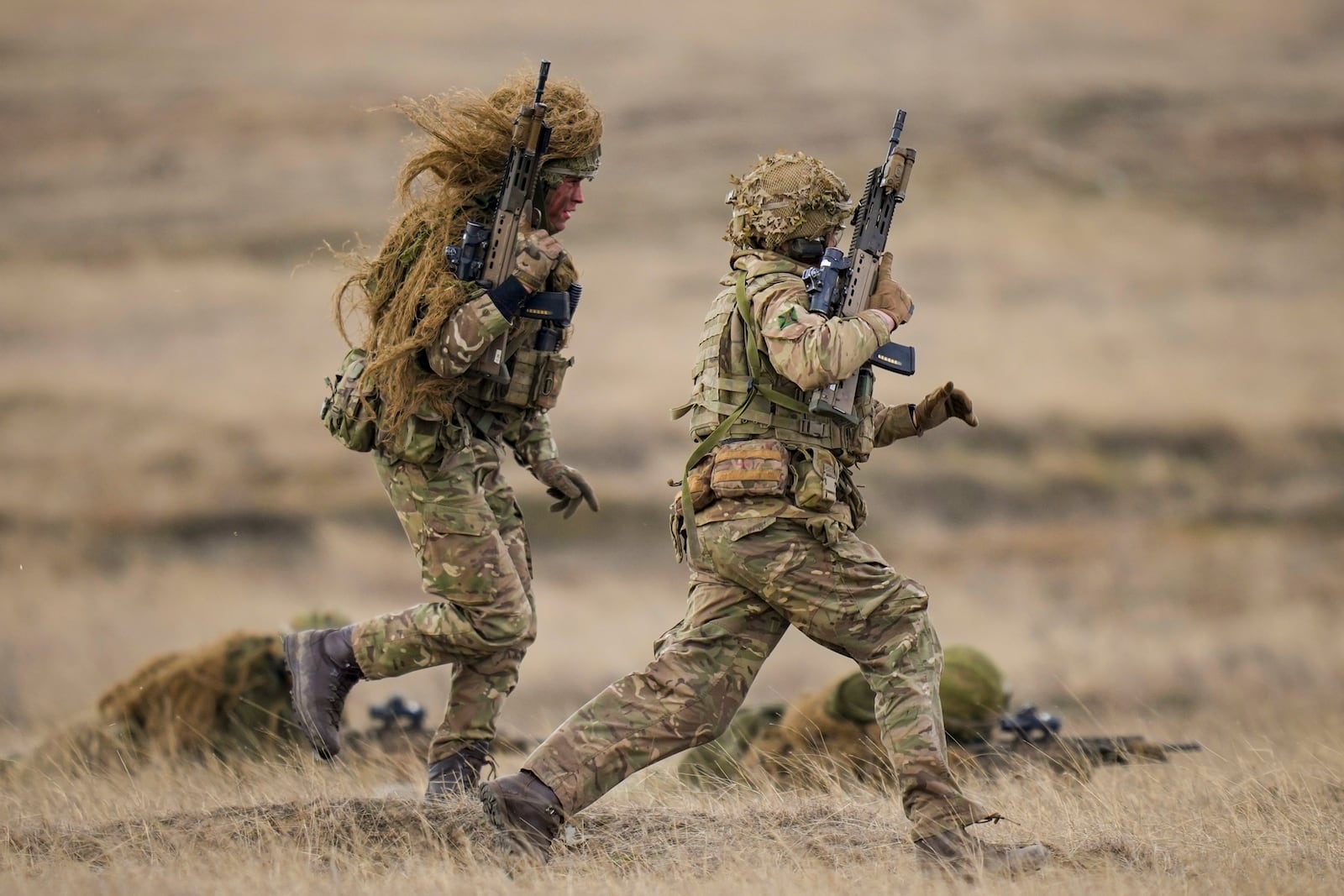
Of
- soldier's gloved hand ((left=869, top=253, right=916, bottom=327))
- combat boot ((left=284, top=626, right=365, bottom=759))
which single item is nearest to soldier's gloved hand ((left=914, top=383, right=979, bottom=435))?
soldier's gloved hand ((left=869, top=253, right=916, bottom=327))

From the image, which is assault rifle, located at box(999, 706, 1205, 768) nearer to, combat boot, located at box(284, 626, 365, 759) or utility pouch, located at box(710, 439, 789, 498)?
utility pouch, located at box(710, 439, 789, 498)

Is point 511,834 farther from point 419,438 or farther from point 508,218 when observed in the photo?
point 508,218

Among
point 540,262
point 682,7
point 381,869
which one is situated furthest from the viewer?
point 682,7

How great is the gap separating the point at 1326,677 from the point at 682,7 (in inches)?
1168

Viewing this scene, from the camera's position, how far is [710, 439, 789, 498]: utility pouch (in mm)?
5293

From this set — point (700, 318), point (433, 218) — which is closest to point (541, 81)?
point (433, 218)

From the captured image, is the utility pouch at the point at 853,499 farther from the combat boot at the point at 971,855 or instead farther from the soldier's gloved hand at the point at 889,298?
the combat boot at the point at 971,855

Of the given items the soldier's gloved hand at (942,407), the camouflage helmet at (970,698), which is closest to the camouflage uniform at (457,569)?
the soldier's gloved hand at (942,407)

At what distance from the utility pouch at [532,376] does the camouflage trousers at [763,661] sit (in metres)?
1.26

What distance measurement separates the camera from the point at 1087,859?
208 inches

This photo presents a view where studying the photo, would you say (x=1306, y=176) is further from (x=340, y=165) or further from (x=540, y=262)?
(x=540, y=262)

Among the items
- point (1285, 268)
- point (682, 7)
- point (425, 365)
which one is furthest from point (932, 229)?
point (425, 365)

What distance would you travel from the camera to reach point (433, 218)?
6.08 meters

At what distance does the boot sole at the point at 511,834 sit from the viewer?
206 inches
